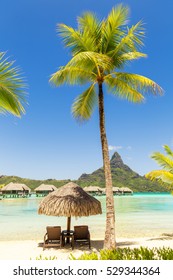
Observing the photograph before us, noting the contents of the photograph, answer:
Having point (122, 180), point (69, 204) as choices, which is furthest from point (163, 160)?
point (122, 180)

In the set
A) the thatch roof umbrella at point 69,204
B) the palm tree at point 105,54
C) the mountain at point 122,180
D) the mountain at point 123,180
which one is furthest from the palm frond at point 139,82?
the mountain at point 123,180

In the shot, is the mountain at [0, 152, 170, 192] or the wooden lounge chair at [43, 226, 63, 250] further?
the mountain at [0, 152, 170, 192]

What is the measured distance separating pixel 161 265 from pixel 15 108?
128 inches

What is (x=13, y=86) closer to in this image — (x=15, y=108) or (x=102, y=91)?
(x=15, y=108)

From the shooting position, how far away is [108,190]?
8.41 m

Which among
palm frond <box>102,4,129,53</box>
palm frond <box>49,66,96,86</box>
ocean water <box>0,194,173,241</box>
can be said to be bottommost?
ocean water <box>0,194,173,241</box>

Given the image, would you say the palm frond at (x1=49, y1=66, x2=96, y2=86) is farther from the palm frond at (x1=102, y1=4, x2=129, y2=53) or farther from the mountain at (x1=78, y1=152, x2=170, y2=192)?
the mountain at (x1=78, y1=152, x2=170, y2=192)

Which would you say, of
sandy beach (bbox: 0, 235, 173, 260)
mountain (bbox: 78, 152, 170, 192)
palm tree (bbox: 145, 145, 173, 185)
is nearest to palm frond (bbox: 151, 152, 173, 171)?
palm tree (bbox: 145, 145, 173, 185)

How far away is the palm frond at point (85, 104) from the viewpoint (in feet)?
32.7

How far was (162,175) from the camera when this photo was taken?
1181 cm

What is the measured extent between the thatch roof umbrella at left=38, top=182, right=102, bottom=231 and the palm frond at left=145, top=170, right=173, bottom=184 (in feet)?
10.9

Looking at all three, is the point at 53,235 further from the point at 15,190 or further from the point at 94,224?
the point at 15,190

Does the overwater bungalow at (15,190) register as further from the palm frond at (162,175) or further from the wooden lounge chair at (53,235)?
the wooden lounge chair at (53,235)

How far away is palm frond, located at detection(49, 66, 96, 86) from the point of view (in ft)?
28.8
